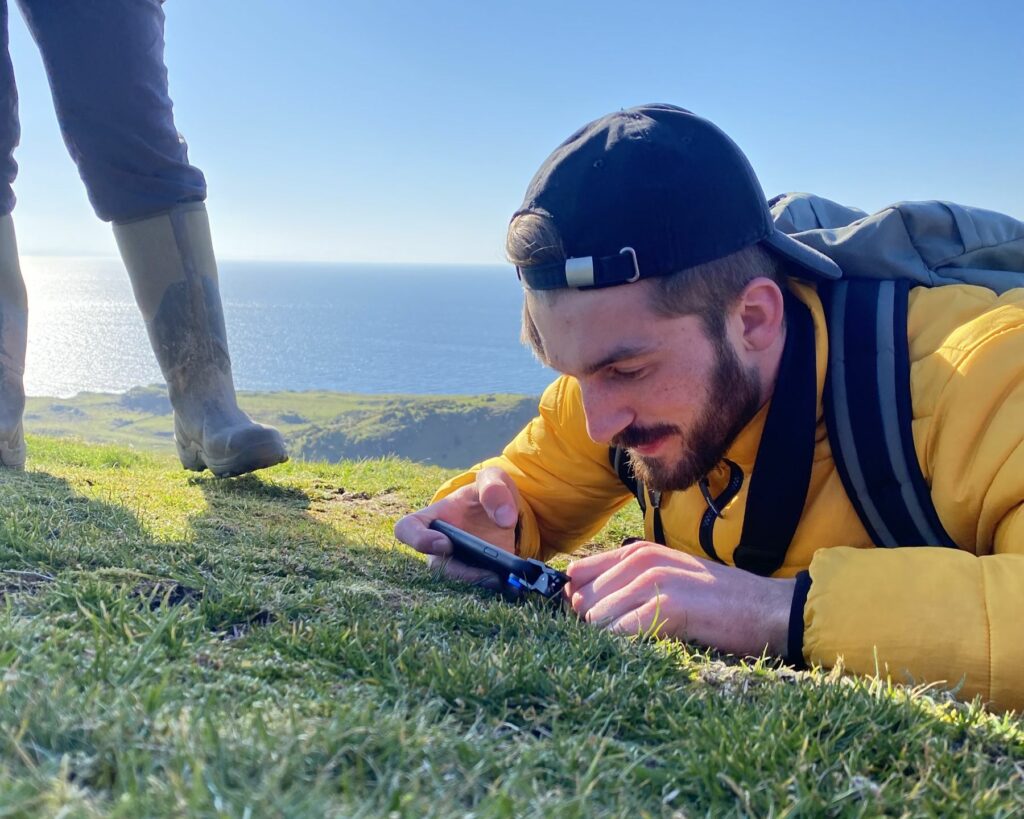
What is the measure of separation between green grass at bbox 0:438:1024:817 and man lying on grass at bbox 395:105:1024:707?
31 cm

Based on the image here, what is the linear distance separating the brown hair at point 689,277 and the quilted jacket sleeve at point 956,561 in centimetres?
82

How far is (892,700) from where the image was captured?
234 cm

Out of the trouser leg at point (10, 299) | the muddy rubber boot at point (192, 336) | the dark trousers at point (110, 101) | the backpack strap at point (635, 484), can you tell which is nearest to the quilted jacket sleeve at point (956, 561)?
the backpack strap at point (635, 484)

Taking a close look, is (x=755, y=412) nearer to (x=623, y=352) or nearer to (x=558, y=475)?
(x=623, y=352)

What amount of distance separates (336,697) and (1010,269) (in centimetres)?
393

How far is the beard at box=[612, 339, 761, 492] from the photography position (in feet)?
12.6

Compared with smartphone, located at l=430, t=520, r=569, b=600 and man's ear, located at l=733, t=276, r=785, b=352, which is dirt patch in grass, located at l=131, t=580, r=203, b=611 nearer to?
smartphone, located at l=430, t=520, r=569, b=600

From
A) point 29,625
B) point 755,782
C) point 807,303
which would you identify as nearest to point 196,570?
point 29,625

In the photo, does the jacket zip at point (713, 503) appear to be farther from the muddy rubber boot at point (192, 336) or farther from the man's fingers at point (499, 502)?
the muddy rubber boot at point (192, 336)

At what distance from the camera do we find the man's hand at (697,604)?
3.14m

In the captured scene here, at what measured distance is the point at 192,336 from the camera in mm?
6531

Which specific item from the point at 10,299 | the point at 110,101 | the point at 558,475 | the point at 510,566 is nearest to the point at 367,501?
the point at 558,475

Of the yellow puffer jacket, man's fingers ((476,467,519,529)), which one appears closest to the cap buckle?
the yellow puffer jacket

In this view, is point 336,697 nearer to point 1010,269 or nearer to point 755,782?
A: point 755,782
